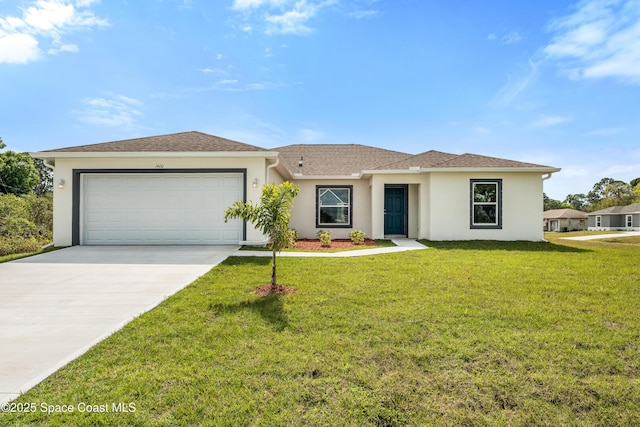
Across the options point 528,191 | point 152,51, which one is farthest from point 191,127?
point 528,191

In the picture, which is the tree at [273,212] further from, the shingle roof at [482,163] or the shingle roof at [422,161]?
the shingle roof at [482,163]

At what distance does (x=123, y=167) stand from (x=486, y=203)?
13.9 m

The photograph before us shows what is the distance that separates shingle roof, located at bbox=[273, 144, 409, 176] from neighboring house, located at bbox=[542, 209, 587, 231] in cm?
3744

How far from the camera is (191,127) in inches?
526

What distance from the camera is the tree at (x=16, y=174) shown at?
2726 cm

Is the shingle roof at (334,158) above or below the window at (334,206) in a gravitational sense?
above

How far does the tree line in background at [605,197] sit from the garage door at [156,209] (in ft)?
161

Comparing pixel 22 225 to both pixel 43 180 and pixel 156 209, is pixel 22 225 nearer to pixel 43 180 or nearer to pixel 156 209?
pixel 156 209

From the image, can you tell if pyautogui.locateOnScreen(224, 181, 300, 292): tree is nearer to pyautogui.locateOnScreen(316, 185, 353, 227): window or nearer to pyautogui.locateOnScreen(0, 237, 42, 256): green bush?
pyautogui.locateOnScreen(316, 185, 353, 227): window

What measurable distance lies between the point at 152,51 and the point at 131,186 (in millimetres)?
4864

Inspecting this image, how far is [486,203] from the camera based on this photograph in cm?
1202

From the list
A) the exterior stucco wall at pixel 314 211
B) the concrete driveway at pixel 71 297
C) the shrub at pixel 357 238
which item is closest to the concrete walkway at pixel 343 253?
the concrete driveway at pixel 71 297

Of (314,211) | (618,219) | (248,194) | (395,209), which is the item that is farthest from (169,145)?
(618,219)

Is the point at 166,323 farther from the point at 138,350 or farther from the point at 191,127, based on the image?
the point at 191,127
